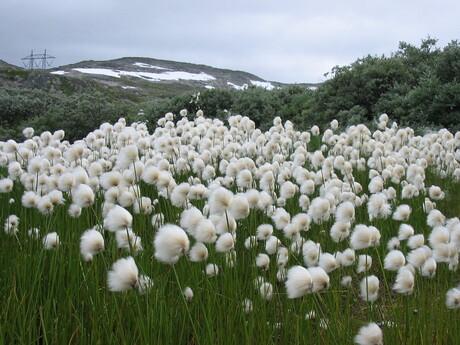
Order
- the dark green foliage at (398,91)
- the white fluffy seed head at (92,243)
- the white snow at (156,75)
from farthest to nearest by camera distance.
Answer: the white snow at (156,75) < the dark green foliage at (398,91) < the white fluffy seed head at (92,243)

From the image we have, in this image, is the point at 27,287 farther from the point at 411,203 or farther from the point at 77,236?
the point at 411,203

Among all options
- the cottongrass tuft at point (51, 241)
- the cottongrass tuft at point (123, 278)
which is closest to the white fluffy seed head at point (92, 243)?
the cottongrass tuft at point (123, 278)

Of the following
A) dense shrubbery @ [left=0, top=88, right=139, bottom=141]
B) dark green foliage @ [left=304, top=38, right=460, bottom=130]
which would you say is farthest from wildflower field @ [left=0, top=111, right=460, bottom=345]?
dense shrubbery @ [left=0, top=88, right=139, bottom=141]

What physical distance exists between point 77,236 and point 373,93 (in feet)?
31.2

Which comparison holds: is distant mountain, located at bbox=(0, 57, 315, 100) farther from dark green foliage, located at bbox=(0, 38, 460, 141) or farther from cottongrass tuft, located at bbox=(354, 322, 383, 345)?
cottongrass tuft, located at bbox=(354, 322, 383, 345)

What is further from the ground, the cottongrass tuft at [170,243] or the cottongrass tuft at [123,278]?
the cottongrass tuft at [170,243]

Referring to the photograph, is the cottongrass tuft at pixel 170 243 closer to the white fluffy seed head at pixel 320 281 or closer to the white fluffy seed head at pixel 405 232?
the white fluffy seed head at pixel 320 281

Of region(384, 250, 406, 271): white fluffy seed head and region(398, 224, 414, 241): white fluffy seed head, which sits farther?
region(398, 224, 414, 241): white fluffy seed head

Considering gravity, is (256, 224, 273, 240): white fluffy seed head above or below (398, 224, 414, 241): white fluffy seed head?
below

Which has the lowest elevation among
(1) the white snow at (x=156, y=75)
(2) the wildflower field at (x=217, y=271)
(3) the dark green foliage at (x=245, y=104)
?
(2) the wildflower field at (x=217, y=271)

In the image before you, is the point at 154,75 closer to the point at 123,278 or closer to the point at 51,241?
the point at 51,241

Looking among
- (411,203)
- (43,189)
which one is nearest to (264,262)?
(43,189)

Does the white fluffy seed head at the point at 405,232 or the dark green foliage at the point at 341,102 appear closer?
the white fluffy seed head at the point at 405,232

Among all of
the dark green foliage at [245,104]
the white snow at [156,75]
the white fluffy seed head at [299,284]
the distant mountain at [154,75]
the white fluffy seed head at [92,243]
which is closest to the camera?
the white fluffy seed head at [299,284]
